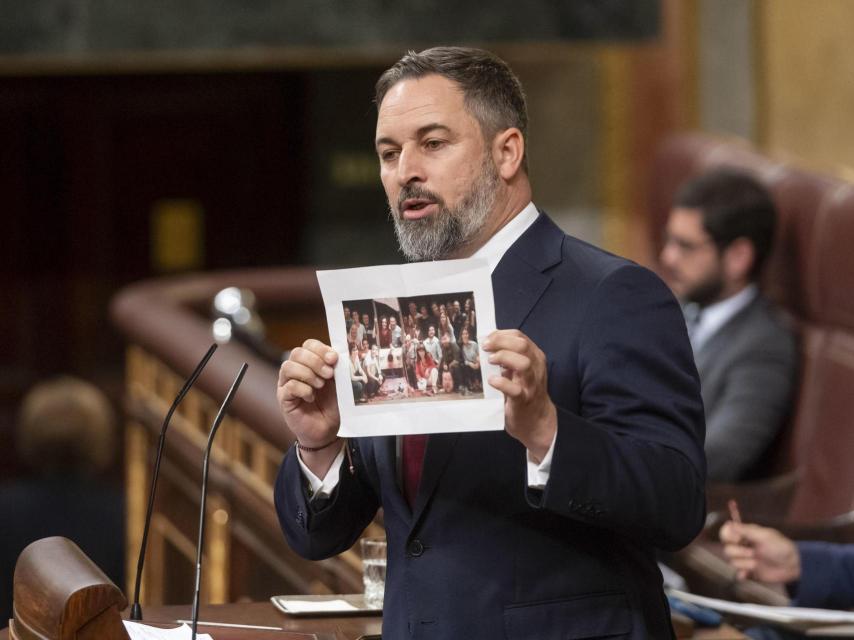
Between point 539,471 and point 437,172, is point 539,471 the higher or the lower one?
the lower one

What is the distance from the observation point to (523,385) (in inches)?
69.6

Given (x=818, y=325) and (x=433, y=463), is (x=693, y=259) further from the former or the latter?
(x=433, y=463)

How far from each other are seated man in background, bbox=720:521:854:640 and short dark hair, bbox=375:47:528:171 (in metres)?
1.27

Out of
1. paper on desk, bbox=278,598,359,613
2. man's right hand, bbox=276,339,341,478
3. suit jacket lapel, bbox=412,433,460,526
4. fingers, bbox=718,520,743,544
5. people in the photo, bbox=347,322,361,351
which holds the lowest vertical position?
fingers, bbox=718,520,743,544

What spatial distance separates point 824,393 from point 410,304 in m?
2.54

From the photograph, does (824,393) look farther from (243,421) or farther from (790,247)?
(243,421)

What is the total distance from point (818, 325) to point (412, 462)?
243 centimetres

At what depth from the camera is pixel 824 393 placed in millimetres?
4156

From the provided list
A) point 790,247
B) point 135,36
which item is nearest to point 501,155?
point 790,247

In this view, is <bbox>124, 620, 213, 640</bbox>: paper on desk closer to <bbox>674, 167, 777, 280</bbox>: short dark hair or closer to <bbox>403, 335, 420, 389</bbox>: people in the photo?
<bbox>403, 335, 420, 389</bbox>: people in the photo

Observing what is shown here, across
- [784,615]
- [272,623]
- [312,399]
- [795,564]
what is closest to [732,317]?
[795,564]

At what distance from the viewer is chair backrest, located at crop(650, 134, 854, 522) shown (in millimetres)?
4055

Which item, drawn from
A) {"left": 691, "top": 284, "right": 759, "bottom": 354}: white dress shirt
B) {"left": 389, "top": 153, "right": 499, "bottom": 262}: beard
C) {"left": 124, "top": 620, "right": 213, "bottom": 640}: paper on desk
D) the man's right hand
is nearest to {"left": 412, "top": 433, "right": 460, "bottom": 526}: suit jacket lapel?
the man's right hand

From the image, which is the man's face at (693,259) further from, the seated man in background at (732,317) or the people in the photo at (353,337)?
the people in the photo at (353,337)
